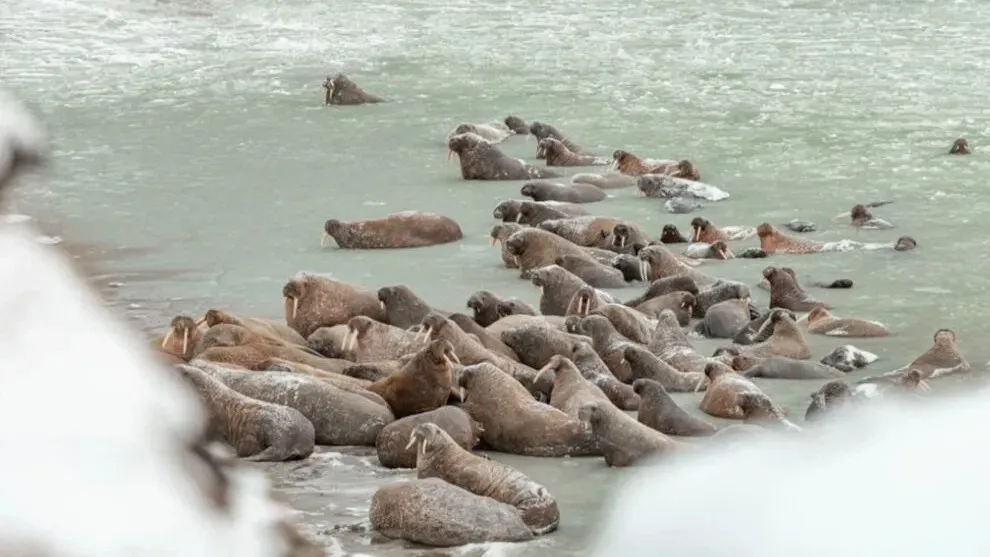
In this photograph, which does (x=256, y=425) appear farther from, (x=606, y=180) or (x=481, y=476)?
(x=606, y=180)

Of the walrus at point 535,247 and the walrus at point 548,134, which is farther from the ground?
the walrus at point 535,247

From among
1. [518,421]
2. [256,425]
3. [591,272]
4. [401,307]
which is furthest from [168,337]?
[591,272]

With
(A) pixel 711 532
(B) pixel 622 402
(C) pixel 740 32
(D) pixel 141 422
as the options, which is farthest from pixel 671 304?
(C) pixel 740 32

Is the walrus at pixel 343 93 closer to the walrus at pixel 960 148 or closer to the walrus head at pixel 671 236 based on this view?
the walrus at pixel 960 148

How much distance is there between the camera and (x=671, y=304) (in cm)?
1000

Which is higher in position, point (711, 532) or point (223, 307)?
point (711, 532)

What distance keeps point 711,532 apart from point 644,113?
53.8 ft

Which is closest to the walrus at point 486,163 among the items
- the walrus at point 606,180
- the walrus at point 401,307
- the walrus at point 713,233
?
the walrus at point 606,180

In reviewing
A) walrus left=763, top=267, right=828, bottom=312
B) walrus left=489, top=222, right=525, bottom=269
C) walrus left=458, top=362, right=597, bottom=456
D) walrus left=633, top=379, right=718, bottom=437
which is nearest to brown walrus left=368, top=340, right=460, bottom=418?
walrus left=458, top=362, right=597, bottom=456

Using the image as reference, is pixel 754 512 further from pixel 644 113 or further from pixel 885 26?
pixel 885 26

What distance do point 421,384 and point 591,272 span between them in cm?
407

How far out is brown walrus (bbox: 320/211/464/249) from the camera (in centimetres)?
1241

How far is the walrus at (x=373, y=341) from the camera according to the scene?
8.51 metres

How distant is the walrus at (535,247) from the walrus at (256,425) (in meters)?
5.04
